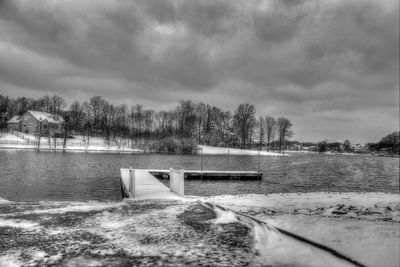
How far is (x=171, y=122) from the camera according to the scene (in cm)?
11544

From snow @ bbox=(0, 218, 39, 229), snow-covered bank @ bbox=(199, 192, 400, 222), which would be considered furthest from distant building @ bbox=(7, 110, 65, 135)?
snow @ bbox=(0, 218, 39, 229)

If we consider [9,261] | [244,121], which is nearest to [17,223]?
[9,261]

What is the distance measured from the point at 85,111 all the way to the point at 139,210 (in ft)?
371

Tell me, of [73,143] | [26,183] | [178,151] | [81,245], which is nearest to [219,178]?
[26,183]

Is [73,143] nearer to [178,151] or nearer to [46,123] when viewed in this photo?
[46,123]

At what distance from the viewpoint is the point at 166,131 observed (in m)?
112

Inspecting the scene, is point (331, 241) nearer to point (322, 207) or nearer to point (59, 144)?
point (322, 207)

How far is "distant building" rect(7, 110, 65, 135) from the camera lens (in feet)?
311

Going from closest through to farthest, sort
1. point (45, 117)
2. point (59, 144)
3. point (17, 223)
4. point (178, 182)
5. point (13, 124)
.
Result: point (17, 223) → point (178, 182) → point (59, 144) → point (13, 124) → point (45, 117)

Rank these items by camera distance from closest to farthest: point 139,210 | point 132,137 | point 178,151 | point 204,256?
point 204,256 → point 139,210 → point 178,151 → point 132,137

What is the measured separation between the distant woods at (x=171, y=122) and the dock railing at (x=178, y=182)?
8939cm

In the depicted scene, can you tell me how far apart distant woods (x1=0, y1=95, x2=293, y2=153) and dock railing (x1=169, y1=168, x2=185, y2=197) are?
8939 centimetres

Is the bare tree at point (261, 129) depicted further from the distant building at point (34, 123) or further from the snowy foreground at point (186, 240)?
the snowy foreground at point (186, 240)

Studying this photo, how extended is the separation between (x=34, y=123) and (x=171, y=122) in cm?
4491
